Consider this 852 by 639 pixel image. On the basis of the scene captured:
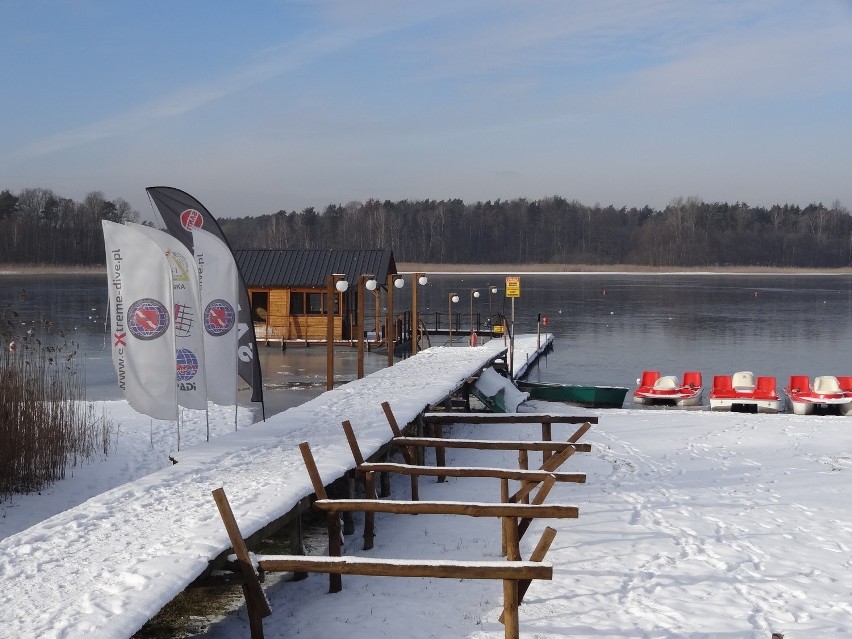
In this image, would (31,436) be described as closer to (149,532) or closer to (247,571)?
(149,532)

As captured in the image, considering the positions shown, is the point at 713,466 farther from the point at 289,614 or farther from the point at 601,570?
the point at 289,614

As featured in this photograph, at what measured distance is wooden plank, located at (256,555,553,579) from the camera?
6.46 m

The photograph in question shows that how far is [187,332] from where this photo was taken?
1243cm

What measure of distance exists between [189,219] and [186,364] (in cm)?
222

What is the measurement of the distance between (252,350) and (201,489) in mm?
5091

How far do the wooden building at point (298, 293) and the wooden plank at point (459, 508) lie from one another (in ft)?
88.3

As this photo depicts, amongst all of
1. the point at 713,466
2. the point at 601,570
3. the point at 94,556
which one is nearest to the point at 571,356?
the point at 713,466

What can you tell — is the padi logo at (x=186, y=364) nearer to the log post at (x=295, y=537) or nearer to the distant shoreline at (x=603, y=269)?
the log post at (x=295, y=537)

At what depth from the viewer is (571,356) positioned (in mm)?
37438

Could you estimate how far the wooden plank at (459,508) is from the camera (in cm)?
762

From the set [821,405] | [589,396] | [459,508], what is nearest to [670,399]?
[589,396]

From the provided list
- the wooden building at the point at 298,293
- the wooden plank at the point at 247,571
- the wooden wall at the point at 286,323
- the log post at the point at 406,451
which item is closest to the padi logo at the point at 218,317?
the log post at the point at 406,451

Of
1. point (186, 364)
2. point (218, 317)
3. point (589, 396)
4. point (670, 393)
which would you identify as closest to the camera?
point (186, 364)

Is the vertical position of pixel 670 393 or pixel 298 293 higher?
pixel 298 293
